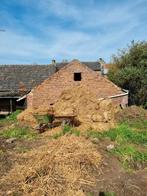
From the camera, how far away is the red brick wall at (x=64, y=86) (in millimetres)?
22062

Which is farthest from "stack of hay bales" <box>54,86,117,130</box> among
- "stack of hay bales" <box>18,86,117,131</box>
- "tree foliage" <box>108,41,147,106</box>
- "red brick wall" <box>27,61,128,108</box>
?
"tree foliage" <box>108,41,147,106</box>

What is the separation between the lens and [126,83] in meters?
31.3

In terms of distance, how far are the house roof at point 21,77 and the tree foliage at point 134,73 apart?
8622mm

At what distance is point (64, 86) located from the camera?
22.3m

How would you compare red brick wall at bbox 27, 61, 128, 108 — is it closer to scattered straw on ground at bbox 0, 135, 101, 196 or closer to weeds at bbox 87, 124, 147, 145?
weeds at bbox 87, 124, 147, 145

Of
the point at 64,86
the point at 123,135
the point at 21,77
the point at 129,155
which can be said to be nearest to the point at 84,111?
the point at 123,135

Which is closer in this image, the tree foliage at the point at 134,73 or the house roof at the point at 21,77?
the house roof at the point at 21,77

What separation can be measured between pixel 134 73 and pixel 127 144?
20.0 m

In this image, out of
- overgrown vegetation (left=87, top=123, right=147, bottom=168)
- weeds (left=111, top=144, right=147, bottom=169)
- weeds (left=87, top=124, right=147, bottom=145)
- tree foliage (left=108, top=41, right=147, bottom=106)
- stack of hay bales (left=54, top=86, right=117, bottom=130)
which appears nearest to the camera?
weeds (left=111, top=144, right=147, bottom=169)

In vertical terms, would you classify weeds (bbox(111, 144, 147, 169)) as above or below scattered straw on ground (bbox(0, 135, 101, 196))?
below

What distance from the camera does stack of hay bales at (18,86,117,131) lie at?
46.6ft

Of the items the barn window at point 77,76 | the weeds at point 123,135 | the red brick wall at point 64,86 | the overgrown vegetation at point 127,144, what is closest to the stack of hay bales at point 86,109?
the weeds at point 123,135

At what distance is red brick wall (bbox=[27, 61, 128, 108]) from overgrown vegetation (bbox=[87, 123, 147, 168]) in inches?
352

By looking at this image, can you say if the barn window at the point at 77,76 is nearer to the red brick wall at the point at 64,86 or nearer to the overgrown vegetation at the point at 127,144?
the red brick wall at the point at 64,86
